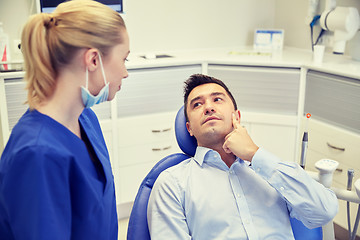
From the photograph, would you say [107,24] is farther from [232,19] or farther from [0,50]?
[232,19]

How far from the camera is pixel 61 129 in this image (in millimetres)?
1140

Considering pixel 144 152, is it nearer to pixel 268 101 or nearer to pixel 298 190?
pixel 268 101

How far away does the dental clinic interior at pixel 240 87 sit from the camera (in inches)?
101

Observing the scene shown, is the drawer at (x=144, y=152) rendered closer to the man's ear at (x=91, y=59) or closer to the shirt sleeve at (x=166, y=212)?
the shirt sleeve at (x=166, y=212)

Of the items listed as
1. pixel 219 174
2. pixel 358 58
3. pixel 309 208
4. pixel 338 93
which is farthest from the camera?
pixel 358 58

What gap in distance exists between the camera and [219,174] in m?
1.68

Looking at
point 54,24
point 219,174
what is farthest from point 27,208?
point 219,174

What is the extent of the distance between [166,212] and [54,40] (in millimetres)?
709

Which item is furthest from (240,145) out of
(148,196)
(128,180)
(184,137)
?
(128,180)

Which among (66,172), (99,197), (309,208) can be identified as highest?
(66,172)

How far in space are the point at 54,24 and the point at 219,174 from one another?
84 centimetres

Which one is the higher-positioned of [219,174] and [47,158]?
[47,158]

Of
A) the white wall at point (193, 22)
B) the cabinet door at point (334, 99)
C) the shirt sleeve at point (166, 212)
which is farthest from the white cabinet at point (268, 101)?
the shirt sleeve at point (166, 212)

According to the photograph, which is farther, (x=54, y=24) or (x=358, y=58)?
(x=358, y=58)
